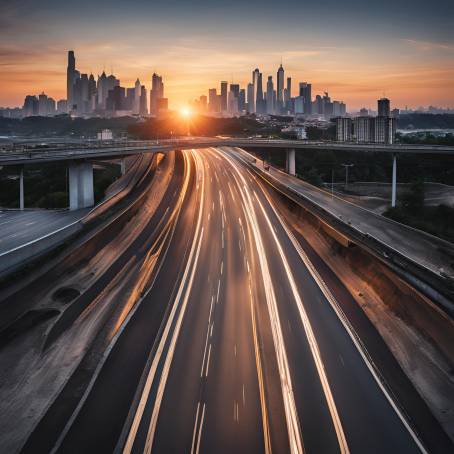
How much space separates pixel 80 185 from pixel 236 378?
43.5m

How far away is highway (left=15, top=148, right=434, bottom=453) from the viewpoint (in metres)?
18.3

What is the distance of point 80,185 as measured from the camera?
59.0 m

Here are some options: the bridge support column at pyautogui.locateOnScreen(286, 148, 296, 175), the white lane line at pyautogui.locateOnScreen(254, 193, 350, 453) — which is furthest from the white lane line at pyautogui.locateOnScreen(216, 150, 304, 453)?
the bridge support column at pyautogui.locateOnScreen(286, 148, 296, 175)

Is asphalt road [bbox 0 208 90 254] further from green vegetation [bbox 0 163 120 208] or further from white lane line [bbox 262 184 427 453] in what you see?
white lane line [bbox 262 184 427 453]

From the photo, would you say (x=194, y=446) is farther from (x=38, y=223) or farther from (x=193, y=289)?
Answer: (x=38, y=223)

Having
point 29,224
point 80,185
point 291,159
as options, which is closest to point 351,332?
point 29,224

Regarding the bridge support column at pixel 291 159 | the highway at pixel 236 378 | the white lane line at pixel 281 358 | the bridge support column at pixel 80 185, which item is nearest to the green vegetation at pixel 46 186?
the bridge support column at pixel 80 185

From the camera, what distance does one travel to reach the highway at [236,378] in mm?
18344

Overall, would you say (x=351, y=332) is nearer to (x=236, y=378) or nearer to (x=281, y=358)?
(x=281, y=358)

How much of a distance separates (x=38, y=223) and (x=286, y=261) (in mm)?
26895

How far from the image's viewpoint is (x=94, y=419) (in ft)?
64.5

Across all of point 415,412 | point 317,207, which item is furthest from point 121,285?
point 317,207

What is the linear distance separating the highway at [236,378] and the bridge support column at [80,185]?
79.4ft

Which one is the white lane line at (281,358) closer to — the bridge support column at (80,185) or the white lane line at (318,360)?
the white lane line at (318,360)
